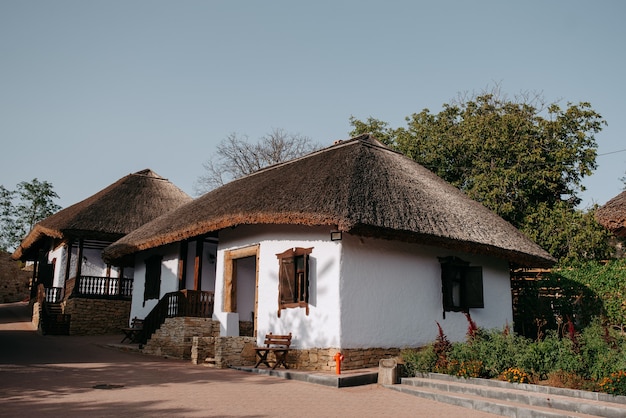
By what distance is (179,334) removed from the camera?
1345cm

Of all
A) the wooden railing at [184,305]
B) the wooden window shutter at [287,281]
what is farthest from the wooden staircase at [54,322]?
the wooden window shutter at [287,281]

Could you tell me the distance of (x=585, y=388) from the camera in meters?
7.65

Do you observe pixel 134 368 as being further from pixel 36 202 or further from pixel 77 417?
pixel 36 202

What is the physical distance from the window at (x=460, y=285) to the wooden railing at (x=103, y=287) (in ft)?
41.8

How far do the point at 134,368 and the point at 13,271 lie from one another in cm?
2550

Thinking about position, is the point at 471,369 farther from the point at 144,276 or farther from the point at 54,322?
the point at 54,322

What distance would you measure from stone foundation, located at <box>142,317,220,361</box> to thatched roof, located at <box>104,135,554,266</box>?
2.16m

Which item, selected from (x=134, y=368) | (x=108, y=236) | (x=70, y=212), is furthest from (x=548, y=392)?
(x=70, y=212)

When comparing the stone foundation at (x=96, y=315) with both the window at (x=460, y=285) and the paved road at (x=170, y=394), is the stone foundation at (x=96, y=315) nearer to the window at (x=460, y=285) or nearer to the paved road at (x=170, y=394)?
the paved road at (x=170, y=394)

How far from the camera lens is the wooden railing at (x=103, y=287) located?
1950 centimetres

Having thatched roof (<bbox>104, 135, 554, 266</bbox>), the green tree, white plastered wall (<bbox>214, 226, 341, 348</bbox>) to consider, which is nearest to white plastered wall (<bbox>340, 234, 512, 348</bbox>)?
white plastered wall (<bbox>214, 226, 341, 348</bbox>)

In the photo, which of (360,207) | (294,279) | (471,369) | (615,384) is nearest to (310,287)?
(294,279)

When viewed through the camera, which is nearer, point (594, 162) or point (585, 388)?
point (585, 388)

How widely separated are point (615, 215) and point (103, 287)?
17.0 meters
